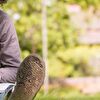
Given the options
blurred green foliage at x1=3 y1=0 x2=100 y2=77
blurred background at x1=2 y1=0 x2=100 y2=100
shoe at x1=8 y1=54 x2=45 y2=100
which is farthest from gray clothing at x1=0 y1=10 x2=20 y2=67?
blurred green foliage at x1=3 y1=0 x2=100 y2=77

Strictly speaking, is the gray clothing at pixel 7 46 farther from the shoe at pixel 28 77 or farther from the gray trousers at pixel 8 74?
the shoe at pixel 28 77

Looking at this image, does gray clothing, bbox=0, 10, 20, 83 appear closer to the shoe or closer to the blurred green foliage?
the shoe

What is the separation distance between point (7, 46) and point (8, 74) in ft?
0.58

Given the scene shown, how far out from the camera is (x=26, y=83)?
3174mm

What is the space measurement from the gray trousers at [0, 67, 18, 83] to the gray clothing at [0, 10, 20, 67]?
0.03 meters

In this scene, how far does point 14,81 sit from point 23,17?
46.4 ft

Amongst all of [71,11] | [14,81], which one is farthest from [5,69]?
[71,11]

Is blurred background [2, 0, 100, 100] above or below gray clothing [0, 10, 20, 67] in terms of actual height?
below

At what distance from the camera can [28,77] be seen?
317 centimetres

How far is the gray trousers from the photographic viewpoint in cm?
339

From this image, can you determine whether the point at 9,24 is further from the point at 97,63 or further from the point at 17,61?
the point at 97,63

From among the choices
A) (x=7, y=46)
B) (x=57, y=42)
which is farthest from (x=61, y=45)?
(x=7, y=46)

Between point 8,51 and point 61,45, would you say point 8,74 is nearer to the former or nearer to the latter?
point 8,51

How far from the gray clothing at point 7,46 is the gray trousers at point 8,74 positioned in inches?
1.3
